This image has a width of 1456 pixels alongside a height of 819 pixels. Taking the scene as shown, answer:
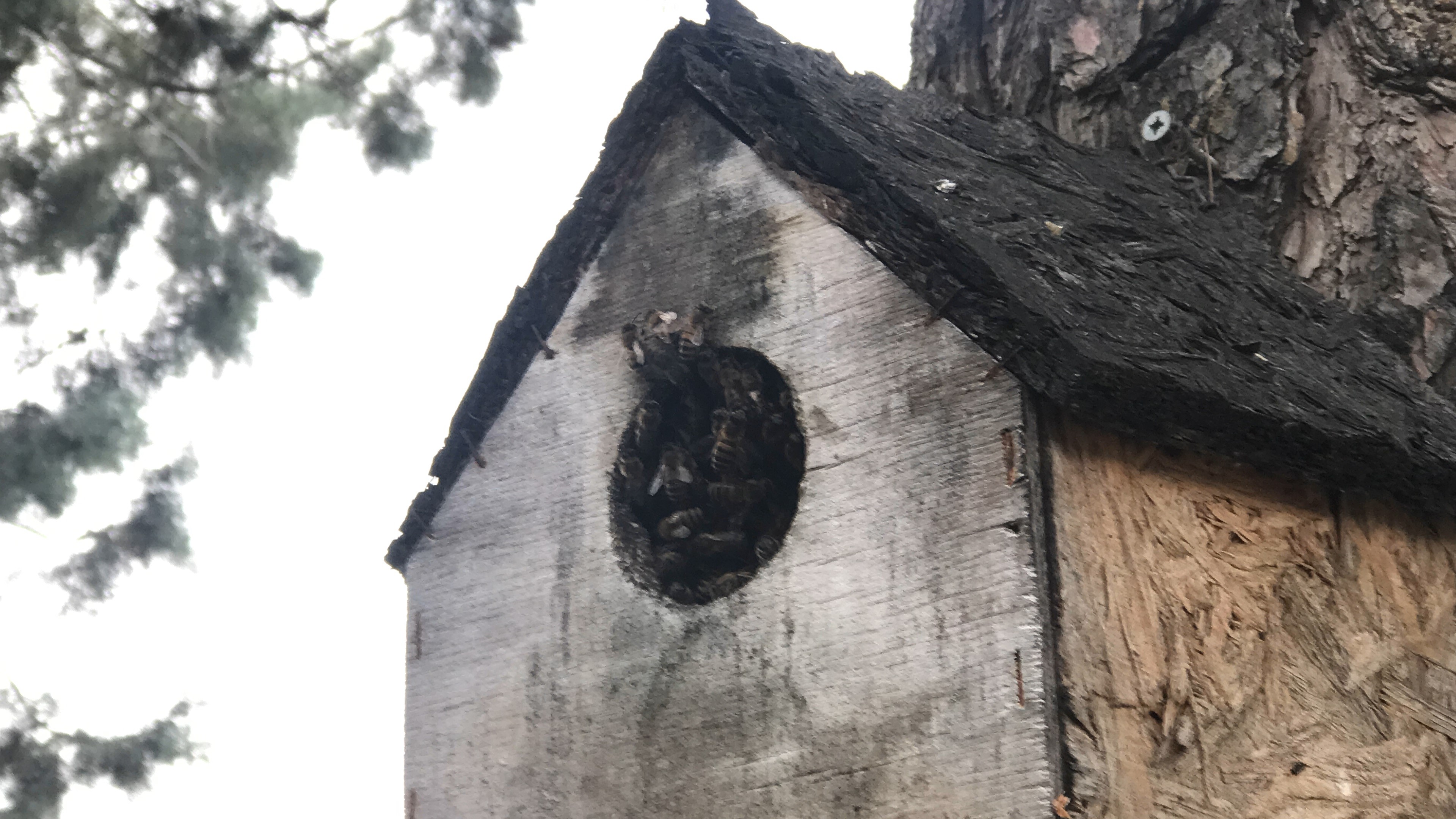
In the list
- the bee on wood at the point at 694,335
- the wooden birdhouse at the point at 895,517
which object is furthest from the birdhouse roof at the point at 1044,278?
the bee on wood at the point at 694,335

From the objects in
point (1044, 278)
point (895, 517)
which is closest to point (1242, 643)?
point (895, 517)

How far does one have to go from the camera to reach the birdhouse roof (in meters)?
3.15

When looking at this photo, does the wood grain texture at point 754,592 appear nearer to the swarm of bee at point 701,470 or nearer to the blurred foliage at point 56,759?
the swarm of bee at point 701,470

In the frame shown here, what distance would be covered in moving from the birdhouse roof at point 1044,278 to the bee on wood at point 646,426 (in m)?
0.33

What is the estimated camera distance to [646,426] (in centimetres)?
360

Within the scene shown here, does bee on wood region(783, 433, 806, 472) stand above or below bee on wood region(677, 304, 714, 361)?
below

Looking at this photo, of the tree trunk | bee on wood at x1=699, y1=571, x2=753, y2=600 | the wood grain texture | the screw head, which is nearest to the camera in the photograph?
the wood grain texture

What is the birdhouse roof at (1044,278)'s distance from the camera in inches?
124

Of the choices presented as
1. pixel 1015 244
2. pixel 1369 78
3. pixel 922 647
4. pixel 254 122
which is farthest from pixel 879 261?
pixel 254 122

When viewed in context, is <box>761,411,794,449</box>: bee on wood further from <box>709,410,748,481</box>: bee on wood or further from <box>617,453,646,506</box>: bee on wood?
<box>617,453,646,506</box>: bee on wood

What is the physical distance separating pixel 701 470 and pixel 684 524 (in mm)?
154

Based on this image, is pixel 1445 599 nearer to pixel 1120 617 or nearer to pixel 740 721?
pixel 1120 617

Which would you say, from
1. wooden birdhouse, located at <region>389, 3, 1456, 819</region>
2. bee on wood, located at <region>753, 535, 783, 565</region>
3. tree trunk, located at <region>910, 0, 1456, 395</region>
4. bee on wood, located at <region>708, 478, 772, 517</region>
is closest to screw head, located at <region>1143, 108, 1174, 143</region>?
tree trunk, located at <region>910, 0, 1456, 395</region>

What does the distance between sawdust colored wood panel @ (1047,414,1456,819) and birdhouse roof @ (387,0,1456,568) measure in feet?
0.30
